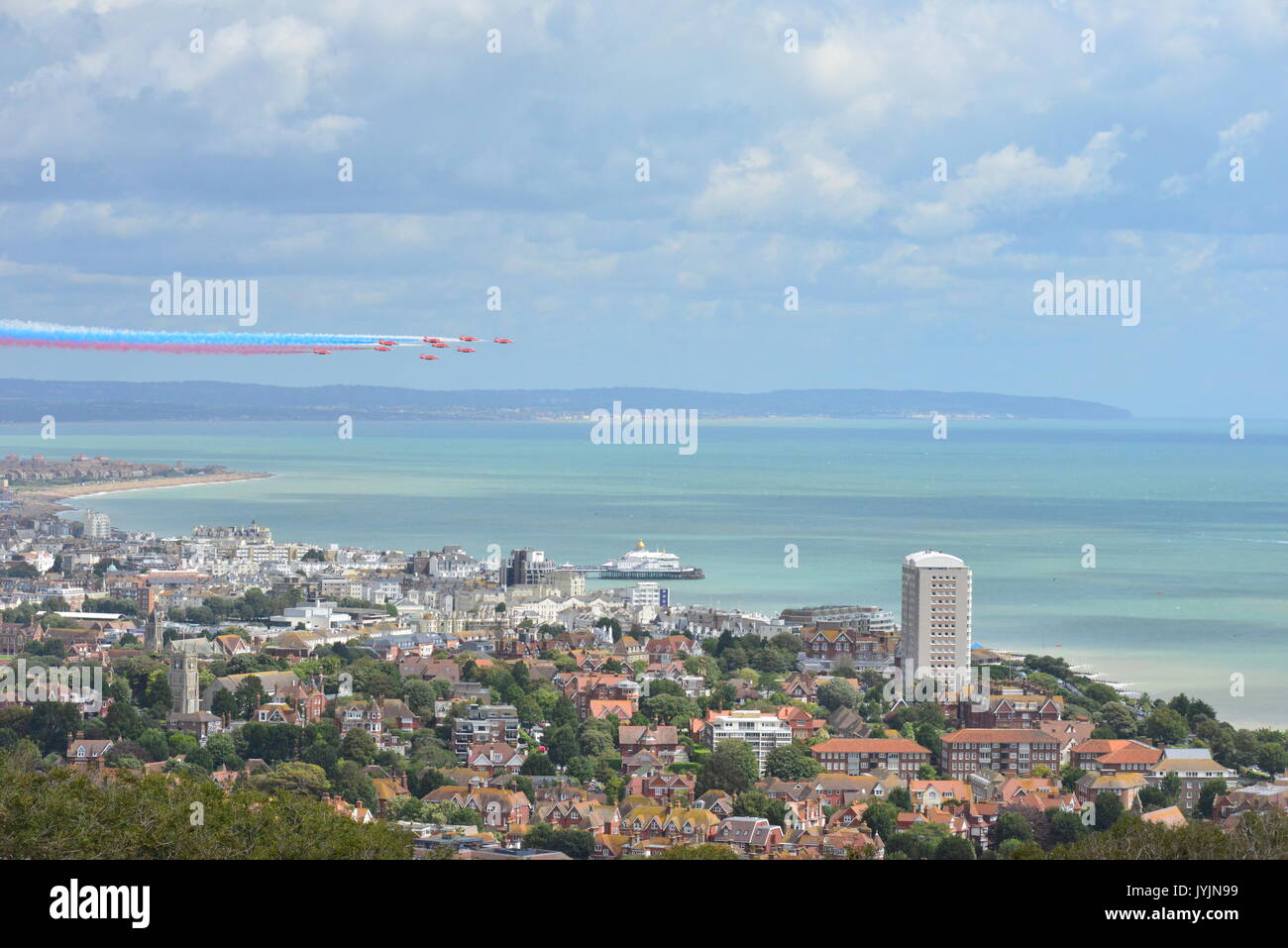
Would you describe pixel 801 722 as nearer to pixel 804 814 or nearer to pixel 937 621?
pixel 804 814

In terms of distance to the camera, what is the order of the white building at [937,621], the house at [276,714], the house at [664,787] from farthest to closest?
the white building at [937,621]
the house at [276,714]
the house at [664,787]

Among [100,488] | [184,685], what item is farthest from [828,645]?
[100,488]

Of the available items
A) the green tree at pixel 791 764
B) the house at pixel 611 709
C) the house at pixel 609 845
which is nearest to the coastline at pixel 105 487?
the house at pixel 611 709

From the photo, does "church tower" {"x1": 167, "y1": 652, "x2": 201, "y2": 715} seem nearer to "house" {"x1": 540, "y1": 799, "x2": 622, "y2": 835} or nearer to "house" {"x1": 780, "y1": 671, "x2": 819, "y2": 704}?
"house" {"x1": 540, "y1": 799, "x2": 622, "y2": 835}

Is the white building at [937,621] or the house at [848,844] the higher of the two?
the white building at [937,621]

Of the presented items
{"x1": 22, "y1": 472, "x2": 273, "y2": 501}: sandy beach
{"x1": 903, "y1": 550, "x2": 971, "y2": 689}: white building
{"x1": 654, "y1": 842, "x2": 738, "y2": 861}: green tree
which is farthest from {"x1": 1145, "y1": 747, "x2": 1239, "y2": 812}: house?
{"x1": 22, "y1": 472, "x2": 273, "y2": 501}: sandy beach

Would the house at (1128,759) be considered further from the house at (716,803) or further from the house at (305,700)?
the house at (305,700)
